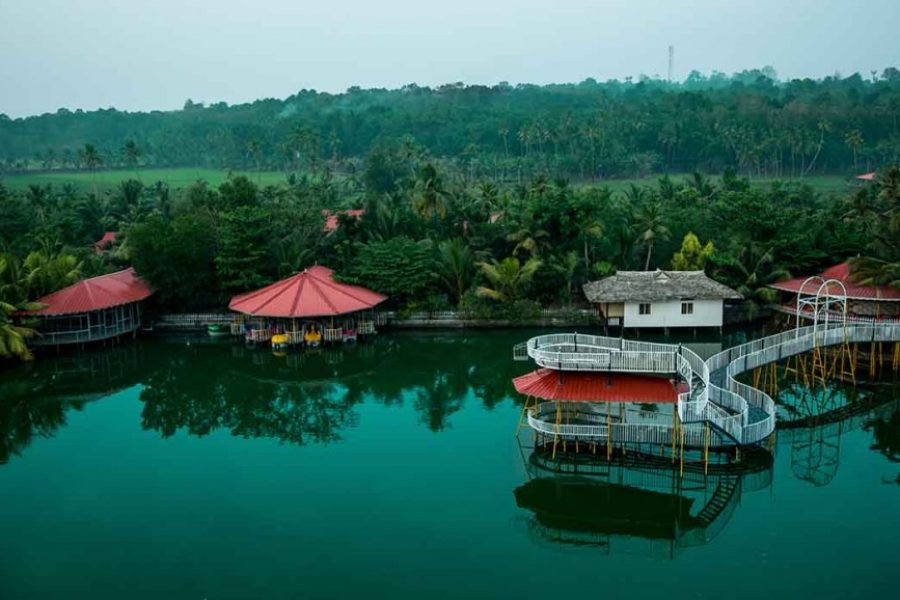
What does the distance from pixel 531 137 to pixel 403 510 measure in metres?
77.3

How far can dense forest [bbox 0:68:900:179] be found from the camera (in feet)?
290

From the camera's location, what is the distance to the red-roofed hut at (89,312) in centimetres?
3531

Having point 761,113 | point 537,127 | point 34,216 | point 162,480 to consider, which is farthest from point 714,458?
point 761,113

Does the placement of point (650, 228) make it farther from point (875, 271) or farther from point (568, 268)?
point (875, 271)

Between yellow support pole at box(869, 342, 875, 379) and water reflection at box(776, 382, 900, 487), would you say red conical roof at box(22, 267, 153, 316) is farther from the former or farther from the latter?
yellow support pole at box(869, 342, 875, 379)

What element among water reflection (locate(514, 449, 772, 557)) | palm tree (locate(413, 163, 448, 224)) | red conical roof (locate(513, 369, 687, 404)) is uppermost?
palm tree (locate(413, 163, 448, 224))

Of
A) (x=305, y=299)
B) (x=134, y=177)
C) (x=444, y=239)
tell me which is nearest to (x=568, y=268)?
(x=444, y=239)

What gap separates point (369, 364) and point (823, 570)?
68.1 ft

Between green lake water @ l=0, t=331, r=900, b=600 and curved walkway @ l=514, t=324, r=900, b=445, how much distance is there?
111cm

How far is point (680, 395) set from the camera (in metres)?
21.2

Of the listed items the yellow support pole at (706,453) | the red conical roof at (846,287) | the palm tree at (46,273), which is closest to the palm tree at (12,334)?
the palm tree at (46,273)

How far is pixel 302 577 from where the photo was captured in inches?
665

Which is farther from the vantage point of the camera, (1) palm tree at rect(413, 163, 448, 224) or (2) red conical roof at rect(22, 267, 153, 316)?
(1) palm tree at rect(413, 163, 448, 224)

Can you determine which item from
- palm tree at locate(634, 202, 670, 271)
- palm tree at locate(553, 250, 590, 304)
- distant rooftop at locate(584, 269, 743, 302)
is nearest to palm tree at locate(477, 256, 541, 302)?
palm tree at locate(553, 250, 590, 304)
